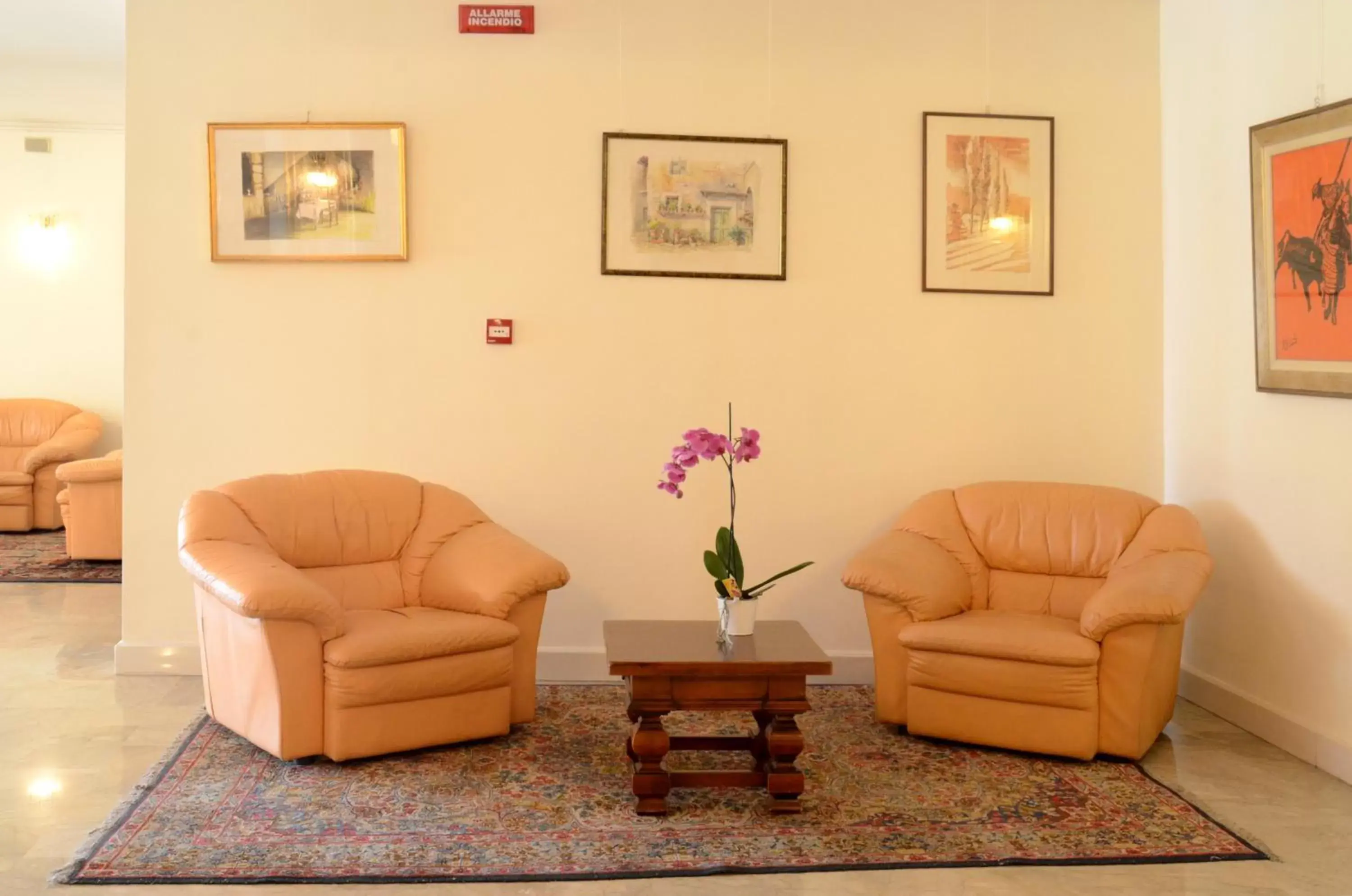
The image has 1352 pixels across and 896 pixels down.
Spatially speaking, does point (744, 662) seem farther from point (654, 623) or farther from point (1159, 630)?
point (1159, 630)

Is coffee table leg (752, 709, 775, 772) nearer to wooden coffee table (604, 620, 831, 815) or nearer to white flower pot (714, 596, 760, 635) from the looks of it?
wooden coffee table (604, 620, 831, 815)

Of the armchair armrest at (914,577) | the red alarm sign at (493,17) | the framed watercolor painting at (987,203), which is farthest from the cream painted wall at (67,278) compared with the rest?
the armchair armrest at (914,577)

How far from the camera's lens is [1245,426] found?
4.75 meters

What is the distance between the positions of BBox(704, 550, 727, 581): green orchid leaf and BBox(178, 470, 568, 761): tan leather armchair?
73 cm

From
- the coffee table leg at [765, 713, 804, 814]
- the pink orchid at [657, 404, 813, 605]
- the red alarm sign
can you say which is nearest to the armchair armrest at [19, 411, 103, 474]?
the red alarm sign

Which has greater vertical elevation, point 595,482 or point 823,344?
point 823,344

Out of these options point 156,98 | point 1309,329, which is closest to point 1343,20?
point 1309,329

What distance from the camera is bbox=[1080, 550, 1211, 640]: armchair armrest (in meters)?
4.06

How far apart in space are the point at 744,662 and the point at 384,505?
1.87 m

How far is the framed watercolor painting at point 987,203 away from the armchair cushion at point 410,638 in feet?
8.18

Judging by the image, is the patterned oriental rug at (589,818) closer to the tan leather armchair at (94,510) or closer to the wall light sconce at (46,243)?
the tan leather armchair at (94,510)

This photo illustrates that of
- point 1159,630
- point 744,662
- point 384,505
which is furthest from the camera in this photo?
point 384,505

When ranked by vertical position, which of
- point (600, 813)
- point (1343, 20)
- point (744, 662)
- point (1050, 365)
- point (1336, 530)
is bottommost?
point (600, 813)

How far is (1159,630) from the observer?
13.5 feet
